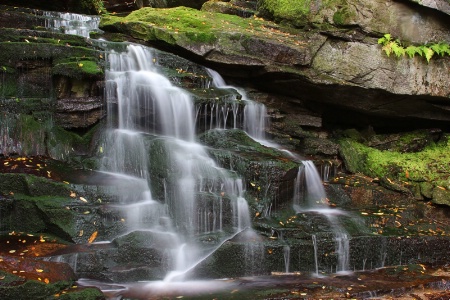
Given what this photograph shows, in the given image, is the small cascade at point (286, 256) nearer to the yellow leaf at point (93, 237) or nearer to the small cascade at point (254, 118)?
the yellow leaf at point (93, 237)

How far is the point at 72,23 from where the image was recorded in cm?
1233

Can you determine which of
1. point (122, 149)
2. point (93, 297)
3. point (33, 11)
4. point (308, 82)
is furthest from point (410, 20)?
point (33, 11)

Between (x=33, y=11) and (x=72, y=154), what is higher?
(x=33, y=11)

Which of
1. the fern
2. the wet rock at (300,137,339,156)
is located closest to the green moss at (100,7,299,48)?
the wet rock at (300,137,339,156)

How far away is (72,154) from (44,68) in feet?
6.42

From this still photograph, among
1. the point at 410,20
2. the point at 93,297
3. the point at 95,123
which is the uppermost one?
the point at 410,20

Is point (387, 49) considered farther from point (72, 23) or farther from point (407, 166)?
point (72, 23)

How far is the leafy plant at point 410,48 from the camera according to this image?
9555 mm

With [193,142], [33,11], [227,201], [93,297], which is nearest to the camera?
[93,297]

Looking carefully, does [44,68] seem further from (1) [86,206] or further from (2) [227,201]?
(2) [227,201]

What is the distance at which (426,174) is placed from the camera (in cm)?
988

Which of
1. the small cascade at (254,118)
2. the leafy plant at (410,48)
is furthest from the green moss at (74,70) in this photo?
the leafy plant at (410,48)

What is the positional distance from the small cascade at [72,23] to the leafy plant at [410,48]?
26.2ft

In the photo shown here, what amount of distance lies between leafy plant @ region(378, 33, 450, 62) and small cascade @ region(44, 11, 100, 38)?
798cm
